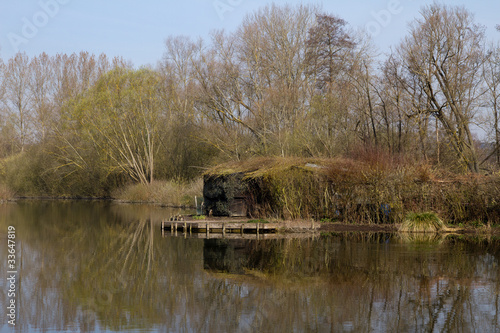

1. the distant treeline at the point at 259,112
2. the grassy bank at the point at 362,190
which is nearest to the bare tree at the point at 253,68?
the distant treeline at the point at 259,112

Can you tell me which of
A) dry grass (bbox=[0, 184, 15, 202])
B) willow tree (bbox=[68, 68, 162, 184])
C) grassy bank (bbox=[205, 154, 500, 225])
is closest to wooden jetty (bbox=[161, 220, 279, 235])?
grassy bank (bbox=[205, 154, 500, 225])

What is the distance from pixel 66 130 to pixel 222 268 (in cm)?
3937

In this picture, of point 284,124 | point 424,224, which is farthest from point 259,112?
point 424,224

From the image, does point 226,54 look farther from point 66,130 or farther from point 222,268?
point 222,268

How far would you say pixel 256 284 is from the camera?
493 inches

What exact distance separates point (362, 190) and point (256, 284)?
38.4ft

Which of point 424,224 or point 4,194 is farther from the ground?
point 4,194

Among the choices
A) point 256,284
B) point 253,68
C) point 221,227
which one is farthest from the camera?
point 253,68

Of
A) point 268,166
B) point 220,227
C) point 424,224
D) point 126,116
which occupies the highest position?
point 126,116

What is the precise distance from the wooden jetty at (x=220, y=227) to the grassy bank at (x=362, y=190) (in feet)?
7.16

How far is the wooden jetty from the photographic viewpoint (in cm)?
2239

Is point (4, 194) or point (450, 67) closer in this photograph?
point (450, 67)

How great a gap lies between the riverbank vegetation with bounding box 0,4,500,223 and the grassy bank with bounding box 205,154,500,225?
0.18ft

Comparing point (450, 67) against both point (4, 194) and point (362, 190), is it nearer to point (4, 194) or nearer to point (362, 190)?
point (362, 190)
